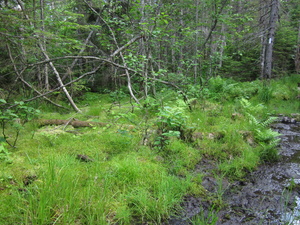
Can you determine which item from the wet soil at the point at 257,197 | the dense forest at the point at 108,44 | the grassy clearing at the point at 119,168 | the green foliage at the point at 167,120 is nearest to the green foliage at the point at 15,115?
the grassy clearing at the point at 119,168

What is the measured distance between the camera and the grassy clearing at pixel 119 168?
178 centimetres

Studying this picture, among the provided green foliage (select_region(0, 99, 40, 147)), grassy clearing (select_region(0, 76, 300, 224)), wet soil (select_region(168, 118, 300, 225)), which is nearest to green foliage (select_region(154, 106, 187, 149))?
grassy clearing (select_region(0, 76, 300, 224))

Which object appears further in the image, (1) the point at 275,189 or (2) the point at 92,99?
(2) the point at 92,99

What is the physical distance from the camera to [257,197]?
2539mm

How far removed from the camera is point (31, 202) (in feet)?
5.32

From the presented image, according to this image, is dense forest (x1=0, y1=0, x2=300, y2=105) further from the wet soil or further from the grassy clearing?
the wet soil

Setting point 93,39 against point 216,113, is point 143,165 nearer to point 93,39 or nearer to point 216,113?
point 216,113

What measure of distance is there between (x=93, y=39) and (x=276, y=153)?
1045 cm

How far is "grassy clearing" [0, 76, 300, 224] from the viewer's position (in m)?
1.78

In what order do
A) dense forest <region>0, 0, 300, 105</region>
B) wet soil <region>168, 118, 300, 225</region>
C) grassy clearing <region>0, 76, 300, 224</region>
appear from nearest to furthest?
grassy clearing <region>0, 76, 300, 224</region>, wet soil <region>168, 118, 300, 225</region>, dense forest <region>0, 0, 300, 105</region>

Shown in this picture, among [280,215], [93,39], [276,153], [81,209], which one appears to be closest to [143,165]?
[81,209]

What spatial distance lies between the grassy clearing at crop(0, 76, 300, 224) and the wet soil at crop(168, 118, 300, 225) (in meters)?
0.11

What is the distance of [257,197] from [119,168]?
194cm

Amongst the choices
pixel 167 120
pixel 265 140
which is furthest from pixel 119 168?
pixel 265 140
